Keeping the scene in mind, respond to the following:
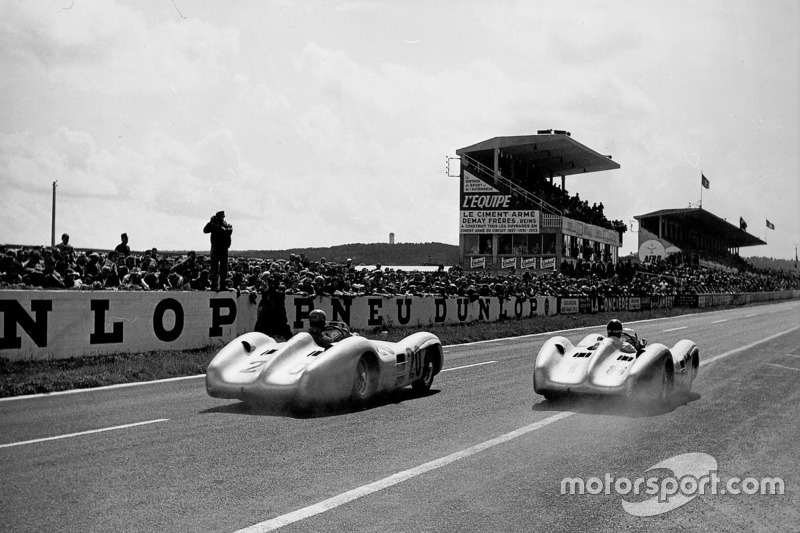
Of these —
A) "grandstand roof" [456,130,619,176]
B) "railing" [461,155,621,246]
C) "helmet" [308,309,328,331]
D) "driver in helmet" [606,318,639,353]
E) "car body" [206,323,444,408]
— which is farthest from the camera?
"grandstand roof" [456,130,619,176]

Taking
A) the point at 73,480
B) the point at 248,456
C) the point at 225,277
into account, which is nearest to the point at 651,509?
the point at 248,456

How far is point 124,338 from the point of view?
14.9m

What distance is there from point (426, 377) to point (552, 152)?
161ft

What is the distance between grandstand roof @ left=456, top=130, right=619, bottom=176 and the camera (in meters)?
54.6

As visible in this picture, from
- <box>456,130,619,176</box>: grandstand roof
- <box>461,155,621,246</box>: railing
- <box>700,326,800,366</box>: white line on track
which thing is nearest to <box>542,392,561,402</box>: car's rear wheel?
<box>700,326,800,366</box>: white line on track

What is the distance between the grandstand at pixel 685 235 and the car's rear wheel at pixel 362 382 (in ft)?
237

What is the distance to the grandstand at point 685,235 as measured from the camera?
81.4 metres

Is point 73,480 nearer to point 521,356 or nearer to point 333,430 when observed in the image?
point 333,430

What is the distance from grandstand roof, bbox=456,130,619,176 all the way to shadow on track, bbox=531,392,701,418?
45.5 metres

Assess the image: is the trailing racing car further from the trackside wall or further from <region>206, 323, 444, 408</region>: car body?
the trackside wall

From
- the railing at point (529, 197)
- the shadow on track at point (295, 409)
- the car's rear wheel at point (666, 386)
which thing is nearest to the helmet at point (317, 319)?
the shadow on track at point (295, 409)

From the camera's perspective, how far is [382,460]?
21.9ft

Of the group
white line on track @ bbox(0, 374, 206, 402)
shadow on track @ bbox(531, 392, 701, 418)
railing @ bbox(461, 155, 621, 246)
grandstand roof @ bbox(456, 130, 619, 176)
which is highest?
grandstand roof @ bbox(456, 130, 619, 176)

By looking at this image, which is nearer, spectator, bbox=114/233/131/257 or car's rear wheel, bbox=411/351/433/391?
car's rear wheel, bbox=411/351/433/391
